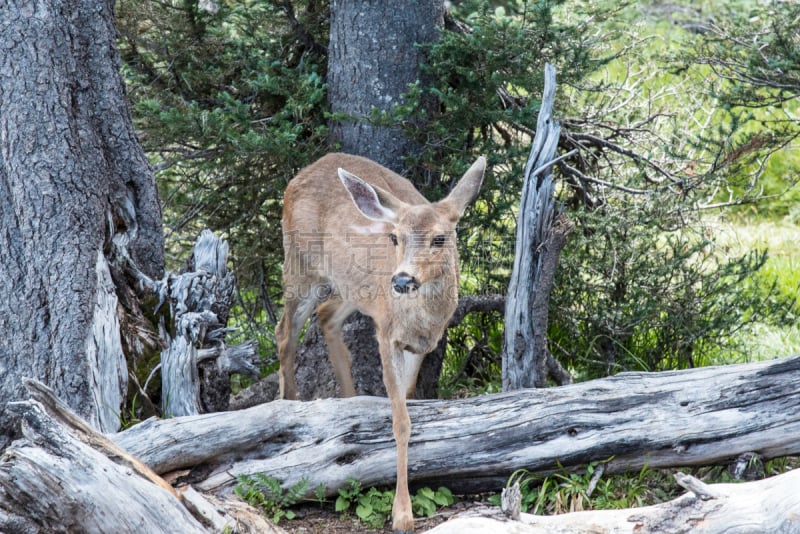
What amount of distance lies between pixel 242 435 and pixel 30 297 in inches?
60.3

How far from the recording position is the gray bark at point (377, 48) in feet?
22.4

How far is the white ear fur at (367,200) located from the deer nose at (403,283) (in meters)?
0.69

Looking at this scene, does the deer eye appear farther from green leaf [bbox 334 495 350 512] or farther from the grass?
the grass

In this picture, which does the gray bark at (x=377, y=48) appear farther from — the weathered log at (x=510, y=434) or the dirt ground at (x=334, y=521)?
the dirt ground at (x=334, y=521)

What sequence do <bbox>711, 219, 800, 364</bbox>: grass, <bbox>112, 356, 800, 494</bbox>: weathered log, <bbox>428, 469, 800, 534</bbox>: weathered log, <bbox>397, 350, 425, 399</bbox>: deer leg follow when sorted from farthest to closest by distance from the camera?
1. <bbox>711, 219, 800, 364</bbox>: grass
2. <bbox>397, 350, 425, 399</bbox>: deer leg
3. <bbox>112, 356, 800, 494</bbox>: weathered log
4. <bbox>428, 469, 800, 534</bbox>: weathered log

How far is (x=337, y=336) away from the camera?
6.96 meters

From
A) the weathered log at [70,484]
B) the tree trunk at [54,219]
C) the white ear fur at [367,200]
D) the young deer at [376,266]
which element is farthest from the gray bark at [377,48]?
the weathered log at [70,484]

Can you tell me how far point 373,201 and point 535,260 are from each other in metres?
1.12

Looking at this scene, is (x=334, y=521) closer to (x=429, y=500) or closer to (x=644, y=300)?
(x=429, y=500)

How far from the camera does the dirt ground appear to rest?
536 cm

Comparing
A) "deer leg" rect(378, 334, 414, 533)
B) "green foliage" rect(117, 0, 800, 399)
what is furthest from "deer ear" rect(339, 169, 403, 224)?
"green foliage" rect(117, 0, 800, 399)

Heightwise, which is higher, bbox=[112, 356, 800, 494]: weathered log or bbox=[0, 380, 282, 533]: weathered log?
bbox=[0, 380, 282, 533]: weathered log

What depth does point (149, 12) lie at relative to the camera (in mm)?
7090

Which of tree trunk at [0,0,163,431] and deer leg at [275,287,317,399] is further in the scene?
deer leg at [275,287,317,399]
